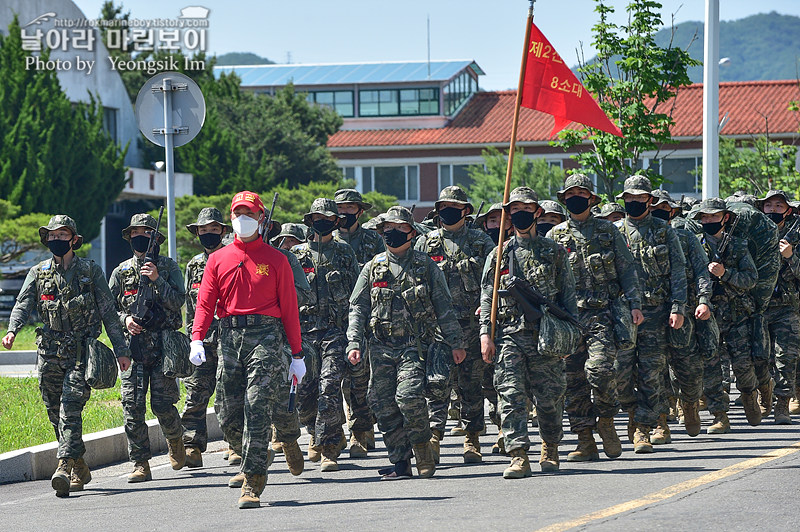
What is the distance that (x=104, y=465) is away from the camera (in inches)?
437

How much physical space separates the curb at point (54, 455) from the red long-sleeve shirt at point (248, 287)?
2.68 meters

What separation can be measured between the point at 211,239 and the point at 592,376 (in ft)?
10.8

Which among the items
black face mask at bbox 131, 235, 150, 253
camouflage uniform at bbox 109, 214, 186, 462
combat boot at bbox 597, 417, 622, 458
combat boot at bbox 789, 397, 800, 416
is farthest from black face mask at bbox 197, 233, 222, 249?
combat boot at bbox 789, 397, 800, 416

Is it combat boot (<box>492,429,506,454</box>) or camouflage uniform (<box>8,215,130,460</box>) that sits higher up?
camouflage uniform (<box>8,215,130,460</box>)

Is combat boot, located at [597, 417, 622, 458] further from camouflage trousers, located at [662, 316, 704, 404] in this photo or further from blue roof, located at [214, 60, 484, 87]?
blue roof, located at [214, 60, 484, 87]

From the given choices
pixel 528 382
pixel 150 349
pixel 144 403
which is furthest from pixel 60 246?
pixel 528 382

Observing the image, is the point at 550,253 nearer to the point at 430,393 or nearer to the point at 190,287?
the point at 430,393

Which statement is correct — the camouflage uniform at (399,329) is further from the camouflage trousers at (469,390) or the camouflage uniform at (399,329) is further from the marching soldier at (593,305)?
the marching soldier at (593,305)

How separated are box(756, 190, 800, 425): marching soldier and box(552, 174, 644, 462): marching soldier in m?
2.81

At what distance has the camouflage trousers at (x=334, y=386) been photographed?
1035 cm

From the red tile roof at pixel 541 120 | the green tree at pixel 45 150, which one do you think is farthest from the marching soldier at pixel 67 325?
the red tile roof at pixel 541 120

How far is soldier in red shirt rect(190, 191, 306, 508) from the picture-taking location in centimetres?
848

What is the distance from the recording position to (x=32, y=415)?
13227mm

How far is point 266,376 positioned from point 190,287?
8.36 ft
